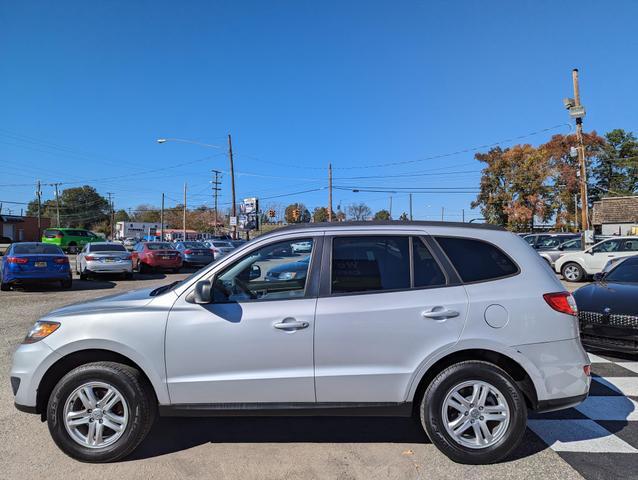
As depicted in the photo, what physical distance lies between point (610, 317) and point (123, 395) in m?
5.85

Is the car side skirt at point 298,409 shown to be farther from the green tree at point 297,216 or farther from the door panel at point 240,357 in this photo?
the green tree at point 297,216

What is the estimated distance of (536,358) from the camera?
10.8ft

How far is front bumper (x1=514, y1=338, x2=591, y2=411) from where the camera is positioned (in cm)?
329

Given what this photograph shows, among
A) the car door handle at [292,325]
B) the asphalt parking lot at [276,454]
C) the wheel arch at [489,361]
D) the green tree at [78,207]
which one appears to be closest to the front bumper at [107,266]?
the asphalt parking lot at [276,454]

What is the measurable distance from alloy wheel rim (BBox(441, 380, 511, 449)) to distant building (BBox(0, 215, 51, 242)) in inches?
2429

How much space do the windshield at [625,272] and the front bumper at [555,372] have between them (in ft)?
15.3

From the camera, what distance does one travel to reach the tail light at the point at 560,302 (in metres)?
3.37

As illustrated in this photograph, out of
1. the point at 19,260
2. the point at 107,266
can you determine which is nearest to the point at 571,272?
the point at 107,266

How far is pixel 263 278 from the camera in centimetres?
388

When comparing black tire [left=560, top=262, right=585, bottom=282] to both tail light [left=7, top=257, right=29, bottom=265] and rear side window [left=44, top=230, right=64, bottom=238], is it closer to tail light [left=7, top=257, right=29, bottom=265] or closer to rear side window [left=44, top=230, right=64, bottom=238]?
tail light [left=7, top=257, right=29, bottom=265]

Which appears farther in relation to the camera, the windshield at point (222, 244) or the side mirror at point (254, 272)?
the windshield at point (222, 244)

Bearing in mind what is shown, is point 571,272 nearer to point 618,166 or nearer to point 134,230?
point 618,166

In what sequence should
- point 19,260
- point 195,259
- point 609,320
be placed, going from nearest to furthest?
1. point 609,320
2. point 19,260
3. point 195,259

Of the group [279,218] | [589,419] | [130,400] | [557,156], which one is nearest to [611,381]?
[589,419]
